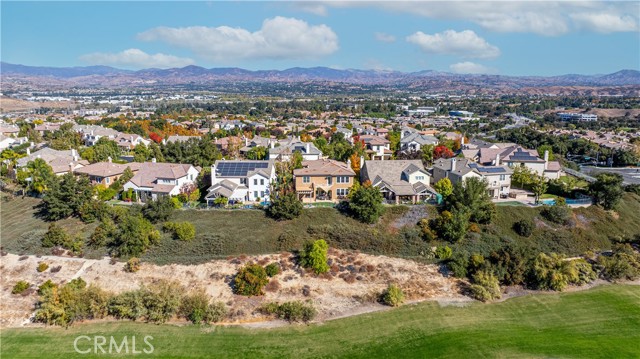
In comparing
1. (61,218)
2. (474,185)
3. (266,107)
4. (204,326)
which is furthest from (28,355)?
(266,107)

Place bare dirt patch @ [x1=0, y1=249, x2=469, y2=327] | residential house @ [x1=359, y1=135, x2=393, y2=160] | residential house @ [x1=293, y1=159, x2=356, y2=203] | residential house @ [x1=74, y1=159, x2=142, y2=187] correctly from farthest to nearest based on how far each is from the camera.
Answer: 1. residential house @ [x1=359, y1=135, x2=393, y2=160]
2. residential house @ [x1=74, y1=159, x2=142, y2=187]
3. residential house @ [x1=293, y1=159, x2=356, y2=203]
4. bare dirt patch @ [x1=0, y1=249, x2=469, y2=327]

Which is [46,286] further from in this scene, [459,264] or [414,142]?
[414,142]

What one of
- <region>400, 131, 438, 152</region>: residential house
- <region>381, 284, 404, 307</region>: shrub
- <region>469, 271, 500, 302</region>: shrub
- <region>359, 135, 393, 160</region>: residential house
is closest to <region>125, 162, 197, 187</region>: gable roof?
<region>381, 284, 404, 307</region>: shrub

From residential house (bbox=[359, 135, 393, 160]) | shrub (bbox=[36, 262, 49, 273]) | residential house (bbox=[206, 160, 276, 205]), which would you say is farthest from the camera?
residential house (bbox=[359, 135, 393, 160])

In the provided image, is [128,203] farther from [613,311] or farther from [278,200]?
[613,311]

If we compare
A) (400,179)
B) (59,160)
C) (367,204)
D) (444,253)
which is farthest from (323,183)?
(59,160)

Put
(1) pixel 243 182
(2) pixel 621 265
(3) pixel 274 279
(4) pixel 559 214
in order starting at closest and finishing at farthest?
(3) pixel 274 279, (2) pixel 621 265, (4) pixel 559 214, (1) pixel 243 182

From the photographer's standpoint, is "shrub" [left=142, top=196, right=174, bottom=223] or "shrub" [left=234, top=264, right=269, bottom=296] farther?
"shrub" [left=142, top=196, right=174, bottom=223]

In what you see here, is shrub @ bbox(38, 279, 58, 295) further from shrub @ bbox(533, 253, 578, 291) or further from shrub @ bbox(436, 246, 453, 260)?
shrub @ bbox(533, 253, 578, 291)

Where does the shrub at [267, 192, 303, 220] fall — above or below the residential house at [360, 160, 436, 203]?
below
